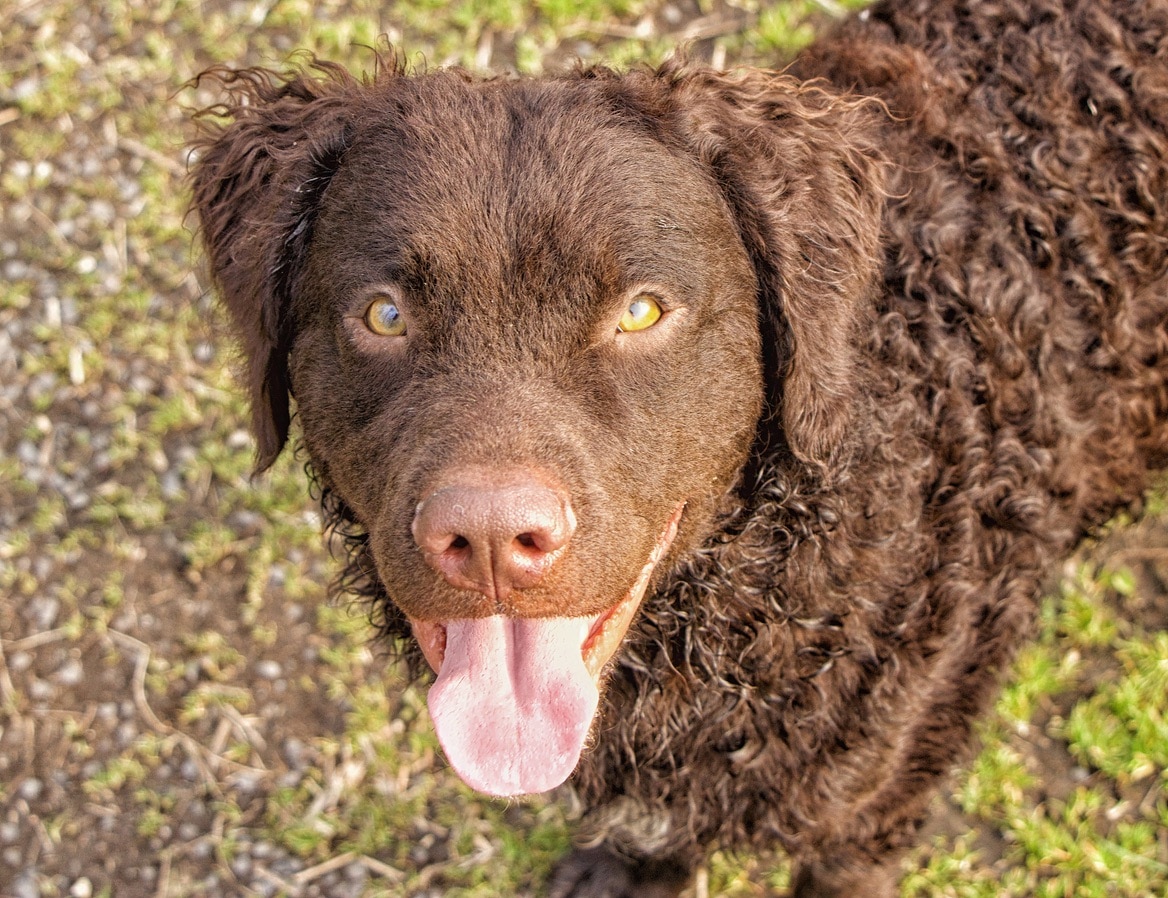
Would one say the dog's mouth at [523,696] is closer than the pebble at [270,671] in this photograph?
Yes

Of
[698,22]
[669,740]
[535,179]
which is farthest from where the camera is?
[698,22]

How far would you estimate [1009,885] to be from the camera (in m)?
3.83

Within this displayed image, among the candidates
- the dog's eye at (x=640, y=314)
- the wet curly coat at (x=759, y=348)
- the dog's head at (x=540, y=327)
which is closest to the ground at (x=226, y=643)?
the wet curly coat at (x=759, y=348)

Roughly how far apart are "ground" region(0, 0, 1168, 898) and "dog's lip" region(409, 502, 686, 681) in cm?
126

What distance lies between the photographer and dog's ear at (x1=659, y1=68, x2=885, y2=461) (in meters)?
2.54

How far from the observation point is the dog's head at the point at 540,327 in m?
2.23

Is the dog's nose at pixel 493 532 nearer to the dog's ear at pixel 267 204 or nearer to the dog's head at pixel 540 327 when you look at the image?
the dog's head at pixel 540 327

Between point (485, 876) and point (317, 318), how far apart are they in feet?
7.51

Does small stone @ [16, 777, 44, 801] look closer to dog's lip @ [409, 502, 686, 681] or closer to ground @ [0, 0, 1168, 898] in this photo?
ground @ [0, 0, 1168, 898]

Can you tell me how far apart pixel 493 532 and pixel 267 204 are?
1130mm

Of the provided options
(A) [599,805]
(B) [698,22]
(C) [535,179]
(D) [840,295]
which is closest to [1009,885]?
(A) [599,805]

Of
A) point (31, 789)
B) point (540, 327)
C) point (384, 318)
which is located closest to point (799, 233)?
point (540, 327)

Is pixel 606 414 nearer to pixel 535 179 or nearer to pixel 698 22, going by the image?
pixel 535 179

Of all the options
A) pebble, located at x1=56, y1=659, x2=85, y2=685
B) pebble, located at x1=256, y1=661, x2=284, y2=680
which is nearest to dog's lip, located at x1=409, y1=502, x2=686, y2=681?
pebble, located at x1=256, y1=661, x2=284, y2=680
